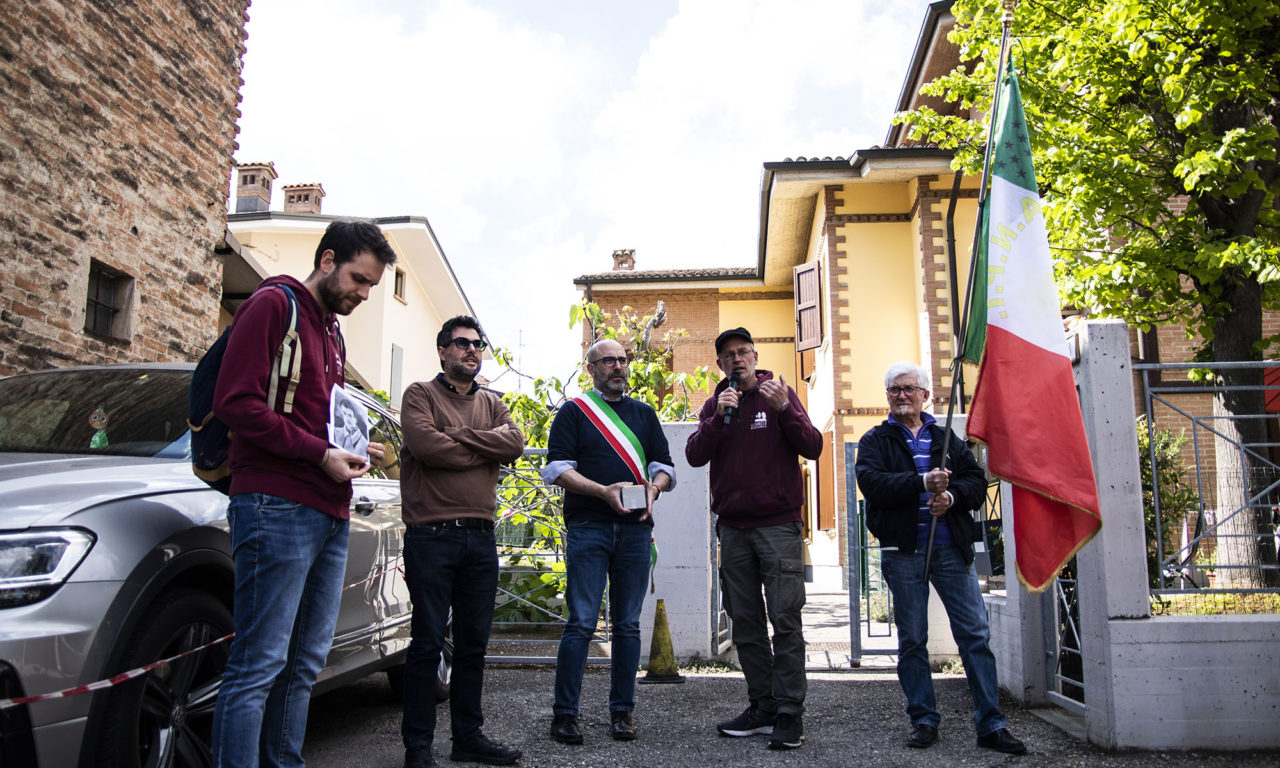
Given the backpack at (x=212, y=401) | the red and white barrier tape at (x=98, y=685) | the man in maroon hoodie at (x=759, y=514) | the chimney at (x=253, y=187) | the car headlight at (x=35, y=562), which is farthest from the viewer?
the chimney at (x=253, y=187)

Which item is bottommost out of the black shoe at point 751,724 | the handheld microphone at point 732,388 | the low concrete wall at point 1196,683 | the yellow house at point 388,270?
the black shoe at point 751,724

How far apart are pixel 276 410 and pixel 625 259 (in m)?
25.7

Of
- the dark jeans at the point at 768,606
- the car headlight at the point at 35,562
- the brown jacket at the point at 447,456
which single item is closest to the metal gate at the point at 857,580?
the dark jeans at the point at 768,606

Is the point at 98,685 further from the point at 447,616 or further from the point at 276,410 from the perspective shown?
the point at 447,616

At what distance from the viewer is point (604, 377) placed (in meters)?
5.09

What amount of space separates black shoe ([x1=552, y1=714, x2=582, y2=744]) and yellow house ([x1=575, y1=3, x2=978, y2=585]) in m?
11.8

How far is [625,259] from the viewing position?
28422 millimetres

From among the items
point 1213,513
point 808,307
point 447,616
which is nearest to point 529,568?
point 447,616

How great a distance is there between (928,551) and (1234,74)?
6486 millimetres

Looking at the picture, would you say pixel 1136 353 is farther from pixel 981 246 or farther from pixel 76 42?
pixel 76 42

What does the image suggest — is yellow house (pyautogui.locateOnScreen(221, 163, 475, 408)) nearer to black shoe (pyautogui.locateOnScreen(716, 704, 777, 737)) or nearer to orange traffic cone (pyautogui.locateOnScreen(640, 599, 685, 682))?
orange traffic cone (pyautogui.locateOnScreen(640, 599, 685, 682))

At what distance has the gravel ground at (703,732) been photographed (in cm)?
434

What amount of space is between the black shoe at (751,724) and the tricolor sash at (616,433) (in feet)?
4.59

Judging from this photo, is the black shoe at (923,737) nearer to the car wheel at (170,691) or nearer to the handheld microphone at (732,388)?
the handheld microphone at (732,388)
